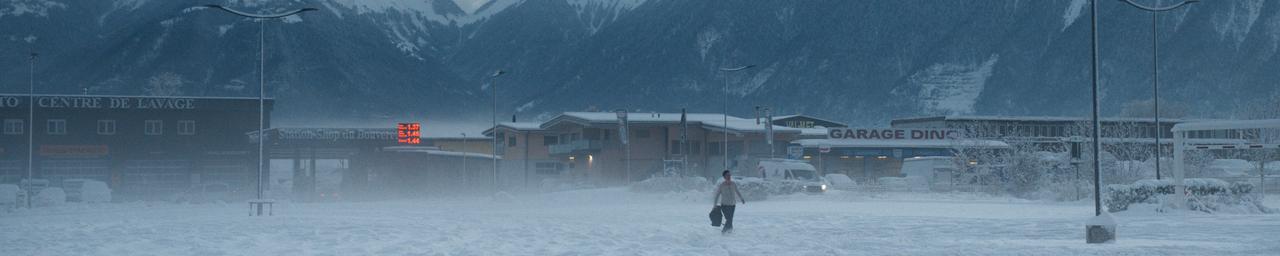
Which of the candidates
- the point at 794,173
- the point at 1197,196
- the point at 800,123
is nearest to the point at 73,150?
the point at 794,173

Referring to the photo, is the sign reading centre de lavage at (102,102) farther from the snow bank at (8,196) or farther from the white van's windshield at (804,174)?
the white van's windshield at (804,174)

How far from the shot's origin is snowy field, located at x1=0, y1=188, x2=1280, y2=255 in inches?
843

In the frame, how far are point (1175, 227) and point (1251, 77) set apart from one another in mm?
164056

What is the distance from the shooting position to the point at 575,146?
80.4 metres

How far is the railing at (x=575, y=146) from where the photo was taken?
260ft

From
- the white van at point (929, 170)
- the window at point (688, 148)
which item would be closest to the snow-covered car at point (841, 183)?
the white van at point (929, 170)

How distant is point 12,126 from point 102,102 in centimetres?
→ 544

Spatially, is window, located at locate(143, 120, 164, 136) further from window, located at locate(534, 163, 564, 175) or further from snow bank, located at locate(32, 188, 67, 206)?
snow bank, located at locate(32, 188, 67, 206)

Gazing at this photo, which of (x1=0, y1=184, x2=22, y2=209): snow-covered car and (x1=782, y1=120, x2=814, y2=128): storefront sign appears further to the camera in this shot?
(x1=782, y1=120, x2=814, y2=128): storefront sign

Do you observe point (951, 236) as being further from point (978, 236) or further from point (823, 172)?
point (823, 172)

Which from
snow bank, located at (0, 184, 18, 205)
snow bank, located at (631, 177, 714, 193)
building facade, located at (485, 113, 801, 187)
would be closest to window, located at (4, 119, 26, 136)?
snow bank, located at (0, 184, 18, 205)

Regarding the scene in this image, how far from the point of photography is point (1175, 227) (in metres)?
27.8

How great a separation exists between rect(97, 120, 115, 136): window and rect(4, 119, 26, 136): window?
448 cm

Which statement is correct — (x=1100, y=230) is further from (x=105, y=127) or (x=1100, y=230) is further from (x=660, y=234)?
(x=105, y=127)
